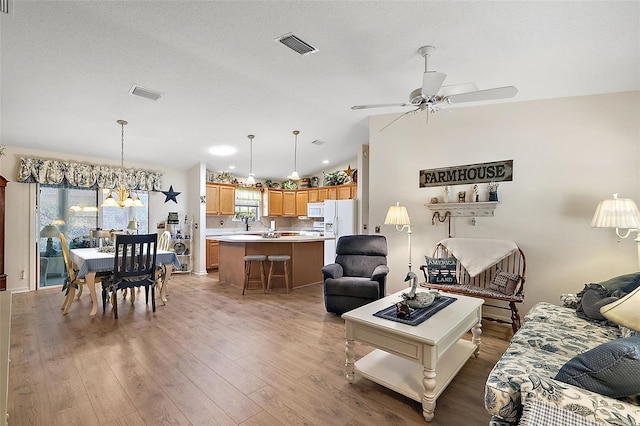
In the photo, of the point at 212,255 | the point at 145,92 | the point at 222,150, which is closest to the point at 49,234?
the point at 212,255

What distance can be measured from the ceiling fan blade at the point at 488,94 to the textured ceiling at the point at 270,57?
1.48 feet

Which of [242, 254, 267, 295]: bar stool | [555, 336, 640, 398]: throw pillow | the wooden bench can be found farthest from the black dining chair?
[555, 336, 640, 398]: throw pillow

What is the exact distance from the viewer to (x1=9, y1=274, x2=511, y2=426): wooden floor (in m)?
1.85

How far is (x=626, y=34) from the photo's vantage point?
2281mm

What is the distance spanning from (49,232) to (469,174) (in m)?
6.95

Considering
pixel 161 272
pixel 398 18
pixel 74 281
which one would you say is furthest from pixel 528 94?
pixel 74 281

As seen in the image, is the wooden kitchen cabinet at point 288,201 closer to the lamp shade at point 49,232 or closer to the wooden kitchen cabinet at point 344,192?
the wooden kitchen cabinet at point 344,192

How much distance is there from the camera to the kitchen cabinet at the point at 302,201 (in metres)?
8.12

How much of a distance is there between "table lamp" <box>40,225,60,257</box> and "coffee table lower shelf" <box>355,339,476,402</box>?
19.1 feet

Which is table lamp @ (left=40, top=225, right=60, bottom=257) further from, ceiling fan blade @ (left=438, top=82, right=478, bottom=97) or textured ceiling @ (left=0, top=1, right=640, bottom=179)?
ceiling fan blade @ (left=438, top=82, right=478, bottom=97)

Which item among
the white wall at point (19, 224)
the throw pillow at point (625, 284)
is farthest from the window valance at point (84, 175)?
the throw pillow at point (625, 284)

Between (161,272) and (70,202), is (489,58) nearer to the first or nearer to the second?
(161,272)

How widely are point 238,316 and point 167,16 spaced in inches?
128

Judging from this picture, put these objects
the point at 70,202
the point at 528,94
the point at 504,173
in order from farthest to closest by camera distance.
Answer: the point at 70,202 < the point at 504,173 < the point at 528,94
